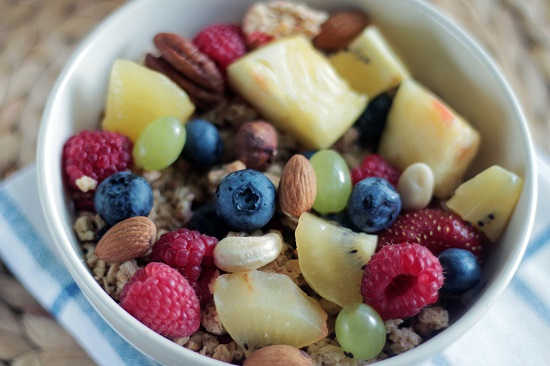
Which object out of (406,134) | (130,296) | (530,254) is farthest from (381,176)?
(130,296)

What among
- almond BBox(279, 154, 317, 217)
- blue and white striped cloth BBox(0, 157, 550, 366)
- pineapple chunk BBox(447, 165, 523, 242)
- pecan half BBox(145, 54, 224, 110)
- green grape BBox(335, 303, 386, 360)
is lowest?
blue and white striped cloth BBox(0, 157, 550, 366)

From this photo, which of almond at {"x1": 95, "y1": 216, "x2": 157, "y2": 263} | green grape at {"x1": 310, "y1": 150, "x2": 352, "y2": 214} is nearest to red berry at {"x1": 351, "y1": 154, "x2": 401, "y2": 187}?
green grape at {"x1": 310, "y1": 150, "x2": 352, "y2": 214}

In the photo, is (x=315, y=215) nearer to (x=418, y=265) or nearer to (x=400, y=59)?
(x=418, y=265)

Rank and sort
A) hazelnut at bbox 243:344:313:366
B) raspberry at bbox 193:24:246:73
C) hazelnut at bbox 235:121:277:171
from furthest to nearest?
raspberry at bbox 193:24:246:73 → hazelnut at bbox 235:121:277:171 → hazelnut at bbox 243:344:313:366

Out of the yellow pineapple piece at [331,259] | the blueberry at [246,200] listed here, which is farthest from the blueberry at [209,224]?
the yellow pineapple piece at [331,259]

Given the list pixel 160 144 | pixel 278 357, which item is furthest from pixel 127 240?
pixel 278 357

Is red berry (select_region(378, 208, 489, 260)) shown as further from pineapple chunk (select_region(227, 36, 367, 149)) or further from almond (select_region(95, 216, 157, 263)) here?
almond (select_region(95, 216, 157, 263))

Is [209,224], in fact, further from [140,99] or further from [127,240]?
[140,99]
